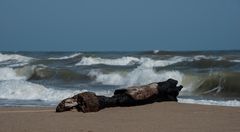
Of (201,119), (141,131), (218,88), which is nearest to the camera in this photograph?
(141,131)

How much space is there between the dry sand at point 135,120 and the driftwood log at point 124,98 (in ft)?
0.45

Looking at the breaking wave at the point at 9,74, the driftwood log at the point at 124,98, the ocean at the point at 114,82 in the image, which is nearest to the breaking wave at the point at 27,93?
the ocean at the point at 114,82

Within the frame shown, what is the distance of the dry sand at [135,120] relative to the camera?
19.3 feet

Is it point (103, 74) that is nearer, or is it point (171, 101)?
point (171, 101)

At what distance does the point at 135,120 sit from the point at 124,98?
1.41 meters

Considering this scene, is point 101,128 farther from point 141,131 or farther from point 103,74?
point 103,74

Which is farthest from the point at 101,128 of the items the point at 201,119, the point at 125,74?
the point at 125,74

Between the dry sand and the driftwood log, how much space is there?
137mm

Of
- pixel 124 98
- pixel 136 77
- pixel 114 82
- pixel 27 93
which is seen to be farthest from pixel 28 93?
pixel 136 77

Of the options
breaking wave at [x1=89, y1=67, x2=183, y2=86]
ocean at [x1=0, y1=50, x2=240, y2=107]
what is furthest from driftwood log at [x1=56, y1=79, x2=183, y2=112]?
breaking wave at [x1=89, y1=67, x2=183, y2=86]

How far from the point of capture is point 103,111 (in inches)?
299

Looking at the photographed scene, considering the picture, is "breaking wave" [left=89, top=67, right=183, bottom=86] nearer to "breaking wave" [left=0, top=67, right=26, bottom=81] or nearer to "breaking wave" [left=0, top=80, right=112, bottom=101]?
"breaking wave" [left=0, top=67, right=26, bottom=81]

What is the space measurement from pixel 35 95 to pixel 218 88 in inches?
230

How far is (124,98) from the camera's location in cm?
795
